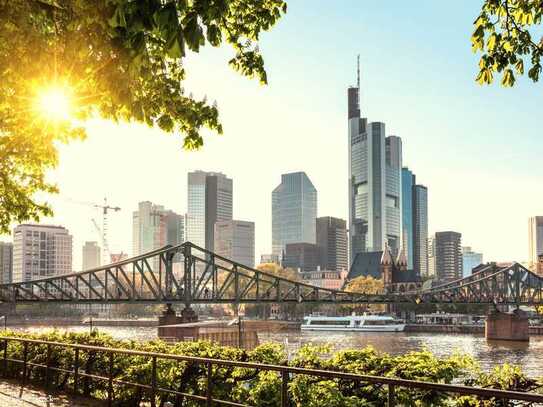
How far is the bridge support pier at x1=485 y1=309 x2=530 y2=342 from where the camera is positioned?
4085 inches

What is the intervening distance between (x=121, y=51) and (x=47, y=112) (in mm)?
8164

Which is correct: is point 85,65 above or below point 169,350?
above

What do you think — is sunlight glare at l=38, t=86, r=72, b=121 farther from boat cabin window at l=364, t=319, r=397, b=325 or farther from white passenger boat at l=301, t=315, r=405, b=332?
boat cabin window at l=364, t=319, r=397, b=325

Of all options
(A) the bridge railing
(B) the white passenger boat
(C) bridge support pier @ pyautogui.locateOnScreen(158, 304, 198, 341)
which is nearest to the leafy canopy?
(A) the bridge railing

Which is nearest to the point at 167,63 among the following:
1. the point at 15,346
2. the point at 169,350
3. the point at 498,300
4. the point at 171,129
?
the point at 171,129

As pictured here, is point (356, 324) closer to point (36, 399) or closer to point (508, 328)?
point (508, 328)

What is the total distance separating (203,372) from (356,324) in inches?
4992

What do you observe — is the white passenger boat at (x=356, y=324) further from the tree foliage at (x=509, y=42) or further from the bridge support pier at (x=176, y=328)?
the tree foliage at (x=509, y=42)

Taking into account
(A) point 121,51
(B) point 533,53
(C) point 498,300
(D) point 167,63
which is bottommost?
(C) point 498,300

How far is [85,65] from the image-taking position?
10.4m

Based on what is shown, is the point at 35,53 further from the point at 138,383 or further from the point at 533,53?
the point at 533,53

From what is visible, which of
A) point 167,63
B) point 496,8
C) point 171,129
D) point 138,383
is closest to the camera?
point 496,8

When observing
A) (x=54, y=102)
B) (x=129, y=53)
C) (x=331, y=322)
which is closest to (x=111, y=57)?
(x=129, y=53)

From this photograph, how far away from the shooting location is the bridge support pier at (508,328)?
10375 cm
